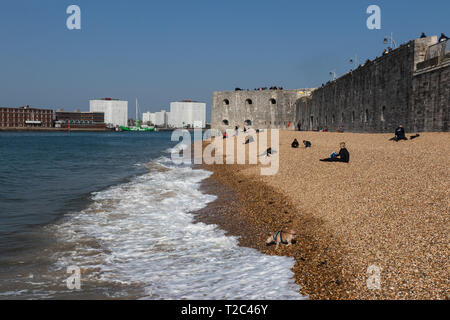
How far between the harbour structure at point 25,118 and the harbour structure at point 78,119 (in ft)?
14.8

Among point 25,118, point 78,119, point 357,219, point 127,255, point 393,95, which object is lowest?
point 127,255

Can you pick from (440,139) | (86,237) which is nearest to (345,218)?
(86,237)

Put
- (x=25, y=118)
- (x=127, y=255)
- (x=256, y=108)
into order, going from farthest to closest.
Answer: (x=25, y=118) < (x=256, y=108) < (x=127, y=255)

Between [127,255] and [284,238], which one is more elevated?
[284,238]

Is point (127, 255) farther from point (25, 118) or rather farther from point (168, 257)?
point (25, 118)

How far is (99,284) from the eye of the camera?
5574 millimetres

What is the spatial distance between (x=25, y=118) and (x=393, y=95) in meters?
157

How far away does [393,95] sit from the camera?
23.8 m

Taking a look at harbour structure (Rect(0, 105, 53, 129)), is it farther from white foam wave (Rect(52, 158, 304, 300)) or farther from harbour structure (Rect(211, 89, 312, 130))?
white foam wave (Rect(52, 158, 304, 300))

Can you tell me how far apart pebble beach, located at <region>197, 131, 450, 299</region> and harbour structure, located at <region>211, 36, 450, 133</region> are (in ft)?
17.1

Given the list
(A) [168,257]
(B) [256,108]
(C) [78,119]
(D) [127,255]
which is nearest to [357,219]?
(A) [168,257]

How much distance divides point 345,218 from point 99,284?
5235 millimetres

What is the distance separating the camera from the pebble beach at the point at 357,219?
491cm
